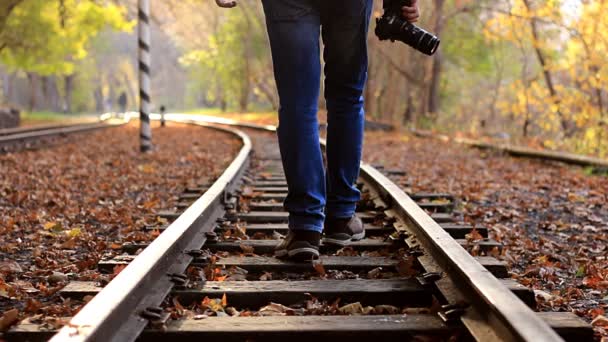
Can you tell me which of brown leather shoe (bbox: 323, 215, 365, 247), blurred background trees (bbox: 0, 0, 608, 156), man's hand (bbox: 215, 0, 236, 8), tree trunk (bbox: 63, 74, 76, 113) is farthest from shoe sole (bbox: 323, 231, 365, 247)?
tree trunk (bbox: 63, 74, 76, 113)

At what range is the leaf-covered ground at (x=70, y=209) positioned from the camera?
3041 mm

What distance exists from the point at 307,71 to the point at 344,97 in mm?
388

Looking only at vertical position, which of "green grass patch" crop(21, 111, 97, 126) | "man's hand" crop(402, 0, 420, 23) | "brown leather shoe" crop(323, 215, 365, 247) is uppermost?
"man's hand" crop(402, 0, 420, 23)

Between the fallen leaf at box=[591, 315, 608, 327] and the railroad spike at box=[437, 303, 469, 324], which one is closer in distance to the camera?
the railroad spike at box=[437, 303, 469, 324]

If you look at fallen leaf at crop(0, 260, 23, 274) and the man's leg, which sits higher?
the man's leg

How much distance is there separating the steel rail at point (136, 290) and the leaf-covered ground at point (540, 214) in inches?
61.9

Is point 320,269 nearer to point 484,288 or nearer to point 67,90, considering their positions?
point 484,288

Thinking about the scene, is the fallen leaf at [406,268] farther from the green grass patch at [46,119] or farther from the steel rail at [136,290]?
the green grass patch at [46,119]

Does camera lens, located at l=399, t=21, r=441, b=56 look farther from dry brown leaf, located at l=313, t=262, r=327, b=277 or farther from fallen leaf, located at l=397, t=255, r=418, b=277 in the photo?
dry brown leaf, located at l=313, t=262, r=327, b=277

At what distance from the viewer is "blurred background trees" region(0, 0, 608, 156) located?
46.0ft

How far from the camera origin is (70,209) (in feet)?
17.4

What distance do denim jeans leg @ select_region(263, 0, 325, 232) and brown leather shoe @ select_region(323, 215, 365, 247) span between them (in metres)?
0.33

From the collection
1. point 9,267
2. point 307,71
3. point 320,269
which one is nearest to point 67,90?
point 9,267

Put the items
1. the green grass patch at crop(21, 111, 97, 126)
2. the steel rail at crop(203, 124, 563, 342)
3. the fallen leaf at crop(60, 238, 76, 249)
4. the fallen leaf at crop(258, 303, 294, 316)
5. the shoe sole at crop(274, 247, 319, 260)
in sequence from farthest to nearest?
the green grass patch at crop(21, 111, 97, 126)
the fallen leaf at crop(60, 238, 76, 249)
the shoe sole at crop(274, 247, 319, 260)
the fallen leaf at crop(258, 303, 294, 316)
the steel rail at crop(203, 124, 563, 342)
